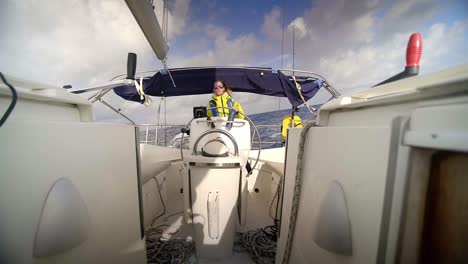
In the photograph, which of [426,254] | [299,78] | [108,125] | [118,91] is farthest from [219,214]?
[118,91]

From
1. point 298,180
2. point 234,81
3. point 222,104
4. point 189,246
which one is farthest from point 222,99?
point 298,180

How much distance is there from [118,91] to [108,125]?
2.20 metres

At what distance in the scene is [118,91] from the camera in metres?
2.46

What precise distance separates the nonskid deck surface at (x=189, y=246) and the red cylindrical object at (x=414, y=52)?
4.76 feet

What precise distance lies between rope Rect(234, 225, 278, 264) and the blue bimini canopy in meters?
1.66

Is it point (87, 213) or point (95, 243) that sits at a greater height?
point (87, 213)

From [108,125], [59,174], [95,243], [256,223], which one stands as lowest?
[256,223]

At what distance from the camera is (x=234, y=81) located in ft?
7.73

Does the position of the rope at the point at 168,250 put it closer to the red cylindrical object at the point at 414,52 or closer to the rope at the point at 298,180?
the rope at the point at 298,180

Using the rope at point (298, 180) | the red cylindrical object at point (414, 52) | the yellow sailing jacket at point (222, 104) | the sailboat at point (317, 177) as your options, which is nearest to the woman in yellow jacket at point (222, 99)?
the yellow sailing jacket at point (222, 104)

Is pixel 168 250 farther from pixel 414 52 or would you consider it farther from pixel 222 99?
pixel 414 52

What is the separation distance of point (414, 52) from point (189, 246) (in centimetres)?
183

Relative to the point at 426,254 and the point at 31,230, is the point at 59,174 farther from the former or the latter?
the point at 426,254

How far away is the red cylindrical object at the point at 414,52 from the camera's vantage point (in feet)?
2.17
